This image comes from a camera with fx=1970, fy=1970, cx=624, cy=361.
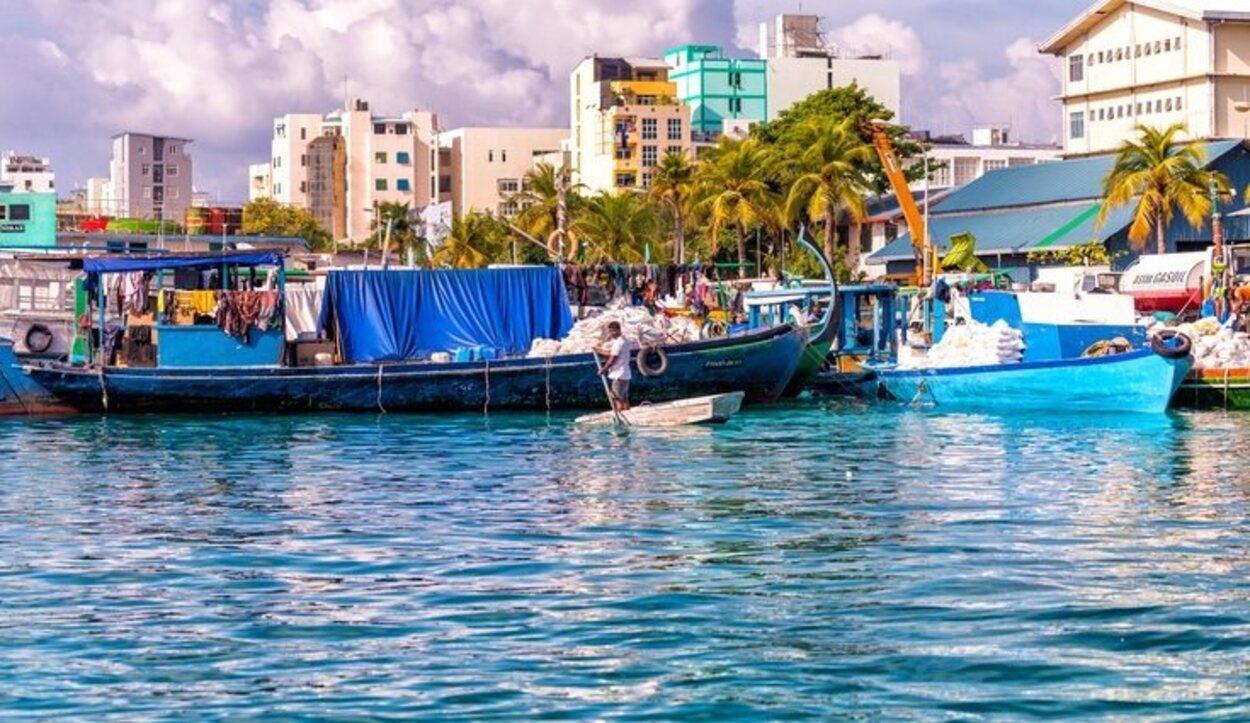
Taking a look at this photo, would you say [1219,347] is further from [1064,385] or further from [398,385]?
[398,385]

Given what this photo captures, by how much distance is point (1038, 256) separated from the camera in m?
65.2

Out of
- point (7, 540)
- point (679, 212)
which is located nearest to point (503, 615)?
point (7, 540)

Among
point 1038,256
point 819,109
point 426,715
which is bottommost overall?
point 426,715

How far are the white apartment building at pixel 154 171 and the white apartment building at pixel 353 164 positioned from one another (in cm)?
802

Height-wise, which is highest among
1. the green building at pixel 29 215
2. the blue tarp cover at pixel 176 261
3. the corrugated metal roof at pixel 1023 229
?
the green building at pixel 29 215

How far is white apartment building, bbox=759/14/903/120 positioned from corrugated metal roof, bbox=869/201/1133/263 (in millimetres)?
54602

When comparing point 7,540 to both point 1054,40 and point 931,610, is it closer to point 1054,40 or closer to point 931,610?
point 931,610

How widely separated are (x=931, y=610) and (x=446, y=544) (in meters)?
5.85

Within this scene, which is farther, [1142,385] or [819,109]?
[819,109]

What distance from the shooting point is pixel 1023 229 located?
2660 inches

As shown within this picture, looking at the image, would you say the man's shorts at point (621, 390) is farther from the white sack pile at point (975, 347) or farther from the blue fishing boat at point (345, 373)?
the white sack pile at point (975, 347)

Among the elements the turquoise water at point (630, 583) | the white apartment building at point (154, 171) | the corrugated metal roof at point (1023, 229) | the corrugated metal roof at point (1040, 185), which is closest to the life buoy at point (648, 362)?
the turquoise water at point (630, 583)

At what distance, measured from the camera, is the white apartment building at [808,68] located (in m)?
129

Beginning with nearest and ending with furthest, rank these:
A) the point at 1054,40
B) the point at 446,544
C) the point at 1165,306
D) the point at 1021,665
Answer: the point at 1021,665 < the point at 446,544 < the point at 1165,306 < the point at 1054,40
